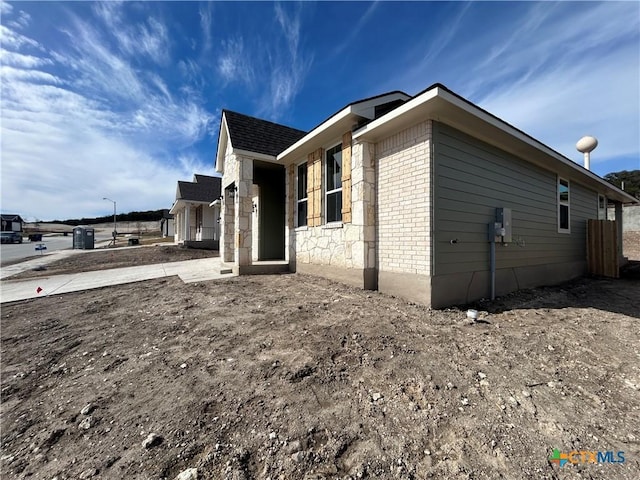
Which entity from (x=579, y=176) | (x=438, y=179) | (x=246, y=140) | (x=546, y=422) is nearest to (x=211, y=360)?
(x=546, y=422)

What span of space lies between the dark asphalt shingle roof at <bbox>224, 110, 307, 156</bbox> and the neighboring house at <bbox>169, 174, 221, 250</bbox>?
9.94m

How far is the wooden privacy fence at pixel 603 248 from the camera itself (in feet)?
29.7

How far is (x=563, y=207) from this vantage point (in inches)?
326

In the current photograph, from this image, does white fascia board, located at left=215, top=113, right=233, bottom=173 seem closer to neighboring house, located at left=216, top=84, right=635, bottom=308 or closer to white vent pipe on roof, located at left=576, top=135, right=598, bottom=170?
neighboring house, located at left=216, top=84, right=635, bottom=308

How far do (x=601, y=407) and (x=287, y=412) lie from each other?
8.79ft

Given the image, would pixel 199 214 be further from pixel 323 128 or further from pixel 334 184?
pixel 323 128

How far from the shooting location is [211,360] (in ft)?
9.73

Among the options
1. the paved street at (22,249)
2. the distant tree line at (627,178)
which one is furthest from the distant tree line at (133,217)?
the distant tree line at (627,178)

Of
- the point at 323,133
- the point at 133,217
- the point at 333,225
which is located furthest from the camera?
the point at 133,217

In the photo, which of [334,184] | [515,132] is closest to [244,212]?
[334,184]

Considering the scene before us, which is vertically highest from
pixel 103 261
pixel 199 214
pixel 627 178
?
pixel 627 178

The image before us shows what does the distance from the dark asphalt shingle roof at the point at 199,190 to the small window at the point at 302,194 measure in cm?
1365

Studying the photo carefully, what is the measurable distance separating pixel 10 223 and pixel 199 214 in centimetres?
6379

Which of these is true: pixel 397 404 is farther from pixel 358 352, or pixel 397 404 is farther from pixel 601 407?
pixel 601 407
